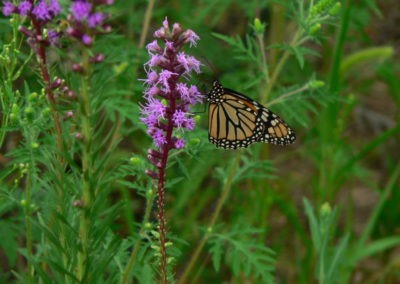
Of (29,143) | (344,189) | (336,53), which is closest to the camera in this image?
(29,143)

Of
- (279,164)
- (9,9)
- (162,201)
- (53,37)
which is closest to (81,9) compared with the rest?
(53,37)

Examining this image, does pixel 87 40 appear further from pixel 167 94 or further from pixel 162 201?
pixel 162 201

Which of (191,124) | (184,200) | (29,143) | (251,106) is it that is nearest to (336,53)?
(251,106)

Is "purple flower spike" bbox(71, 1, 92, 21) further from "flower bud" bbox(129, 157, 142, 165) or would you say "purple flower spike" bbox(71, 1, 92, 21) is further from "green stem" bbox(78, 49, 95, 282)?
"flower bud" bbox(129, 157, 142, 165)

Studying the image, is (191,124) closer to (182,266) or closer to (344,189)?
(182,266)

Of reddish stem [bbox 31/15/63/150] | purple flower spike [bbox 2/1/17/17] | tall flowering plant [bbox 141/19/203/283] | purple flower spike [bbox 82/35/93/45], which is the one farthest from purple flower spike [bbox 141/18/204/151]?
purple flower spike [bbox 2/1/17/17]

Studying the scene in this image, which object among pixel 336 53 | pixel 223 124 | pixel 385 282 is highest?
pixel 336 53

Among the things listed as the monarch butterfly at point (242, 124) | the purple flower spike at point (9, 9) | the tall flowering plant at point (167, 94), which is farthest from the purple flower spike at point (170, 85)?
the monarch butterfly at point (242, 124)

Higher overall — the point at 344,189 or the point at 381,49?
the point at 381,49
